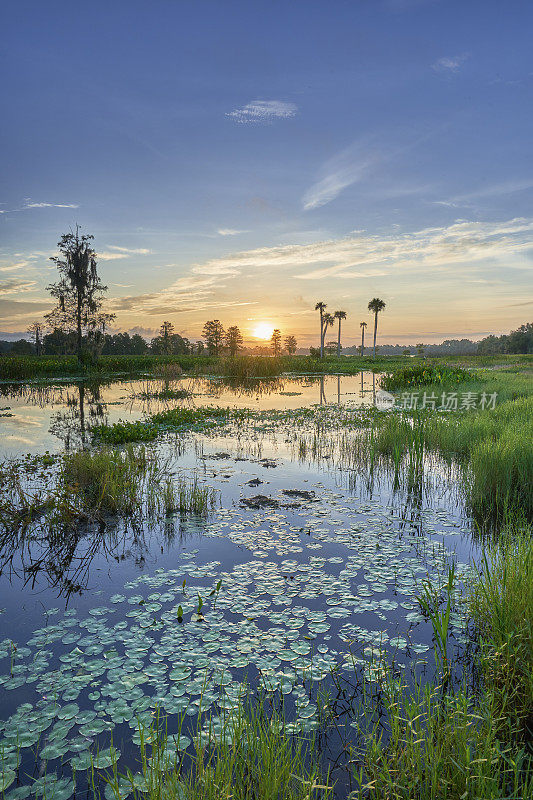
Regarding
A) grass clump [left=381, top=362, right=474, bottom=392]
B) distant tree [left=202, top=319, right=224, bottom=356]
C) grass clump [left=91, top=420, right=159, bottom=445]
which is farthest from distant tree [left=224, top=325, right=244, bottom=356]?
grass clump [left=91, top=420, right=159, bottom=445]

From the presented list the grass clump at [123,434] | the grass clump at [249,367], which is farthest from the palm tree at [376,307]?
the grass clump at [123,434]

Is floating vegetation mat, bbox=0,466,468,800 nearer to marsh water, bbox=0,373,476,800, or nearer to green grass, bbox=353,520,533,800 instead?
marsh water, bbox=0,373,476,800

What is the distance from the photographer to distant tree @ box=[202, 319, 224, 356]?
9836 centimetres

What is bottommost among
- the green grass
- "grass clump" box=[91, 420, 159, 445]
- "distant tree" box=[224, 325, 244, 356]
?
the green grass

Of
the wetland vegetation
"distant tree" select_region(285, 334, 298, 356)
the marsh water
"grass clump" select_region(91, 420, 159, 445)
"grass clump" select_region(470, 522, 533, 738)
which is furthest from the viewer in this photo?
"distant tree" select_region(285, 334, 298, 356)

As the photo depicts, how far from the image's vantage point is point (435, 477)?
33.2ft

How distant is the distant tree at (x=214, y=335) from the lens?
3872 inches

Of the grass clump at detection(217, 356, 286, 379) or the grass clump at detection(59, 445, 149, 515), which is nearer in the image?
the grass clump at detection(59, 445, 149, 515)

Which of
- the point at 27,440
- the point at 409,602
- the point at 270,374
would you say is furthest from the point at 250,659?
the point at 270,374

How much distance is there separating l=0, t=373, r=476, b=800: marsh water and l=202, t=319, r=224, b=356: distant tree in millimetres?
88984

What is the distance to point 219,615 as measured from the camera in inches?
192

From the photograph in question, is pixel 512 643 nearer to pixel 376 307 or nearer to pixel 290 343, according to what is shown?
pixel 376 307

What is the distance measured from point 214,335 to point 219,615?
3894 inches

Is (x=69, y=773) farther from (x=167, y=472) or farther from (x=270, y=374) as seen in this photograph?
(x=270, y=374)
